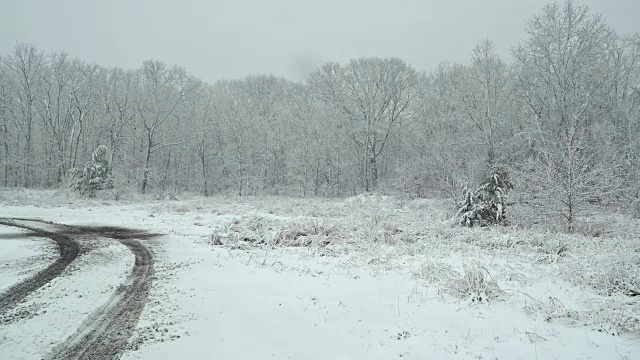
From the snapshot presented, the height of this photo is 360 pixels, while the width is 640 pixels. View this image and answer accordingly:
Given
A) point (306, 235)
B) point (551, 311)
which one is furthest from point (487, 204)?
point (551, 311)

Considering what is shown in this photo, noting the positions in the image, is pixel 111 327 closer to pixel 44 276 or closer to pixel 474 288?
pixel 44 276

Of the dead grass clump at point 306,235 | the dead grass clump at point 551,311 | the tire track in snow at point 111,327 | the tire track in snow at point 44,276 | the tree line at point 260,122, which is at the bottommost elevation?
the tire track in snow at point 111,327

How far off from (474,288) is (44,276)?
8622 mm

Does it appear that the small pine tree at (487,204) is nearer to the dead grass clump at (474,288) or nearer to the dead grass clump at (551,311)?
the dead grass clump at (474,288)

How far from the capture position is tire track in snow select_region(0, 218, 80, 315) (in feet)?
19.3

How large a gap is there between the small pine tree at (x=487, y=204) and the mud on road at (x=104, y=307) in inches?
463

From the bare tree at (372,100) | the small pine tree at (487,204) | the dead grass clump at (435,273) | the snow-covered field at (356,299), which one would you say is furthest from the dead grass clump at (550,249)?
the bare tree at (372,100)

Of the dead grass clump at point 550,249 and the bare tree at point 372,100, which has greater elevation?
the bare tree at point 372,100

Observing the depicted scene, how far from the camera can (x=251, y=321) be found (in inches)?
211

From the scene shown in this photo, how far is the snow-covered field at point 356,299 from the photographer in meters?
4.45

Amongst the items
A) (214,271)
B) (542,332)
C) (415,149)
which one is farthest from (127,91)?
(542,332)

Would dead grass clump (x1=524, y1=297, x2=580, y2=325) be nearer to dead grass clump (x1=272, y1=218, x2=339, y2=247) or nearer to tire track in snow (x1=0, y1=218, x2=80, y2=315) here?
dead grass clump (x1=272, y1=218, x2=339, y2=247)

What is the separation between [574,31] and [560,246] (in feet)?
78.0

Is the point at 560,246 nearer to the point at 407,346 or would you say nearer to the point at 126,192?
the point at 407,346
